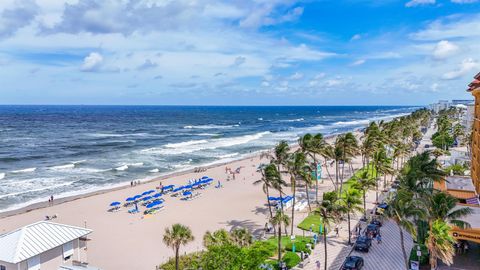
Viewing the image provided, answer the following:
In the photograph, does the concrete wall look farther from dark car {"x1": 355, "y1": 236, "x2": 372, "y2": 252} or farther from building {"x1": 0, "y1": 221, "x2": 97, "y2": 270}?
dark car {"x1": 355, "y1": 236, "x2": 372, "y2": 252}

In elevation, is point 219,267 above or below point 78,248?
above

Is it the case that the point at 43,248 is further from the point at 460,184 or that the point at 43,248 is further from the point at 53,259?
the point at 460,184

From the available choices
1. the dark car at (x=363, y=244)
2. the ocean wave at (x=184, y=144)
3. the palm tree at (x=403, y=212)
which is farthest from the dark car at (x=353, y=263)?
the ocean wave at (x=184, y=144)

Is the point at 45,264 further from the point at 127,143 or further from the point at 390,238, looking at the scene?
the point at 127,143

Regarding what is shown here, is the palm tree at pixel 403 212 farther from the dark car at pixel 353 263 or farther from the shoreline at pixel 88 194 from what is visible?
the shoreline at pixel 88 194

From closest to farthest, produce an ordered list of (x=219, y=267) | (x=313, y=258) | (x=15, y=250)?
(x=219, y=267), (x=15, y=250), (x=313, y=258)

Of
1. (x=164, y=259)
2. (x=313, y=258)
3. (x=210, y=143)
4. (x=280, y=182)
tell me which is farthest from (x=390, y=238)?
(x=210, y=143)
